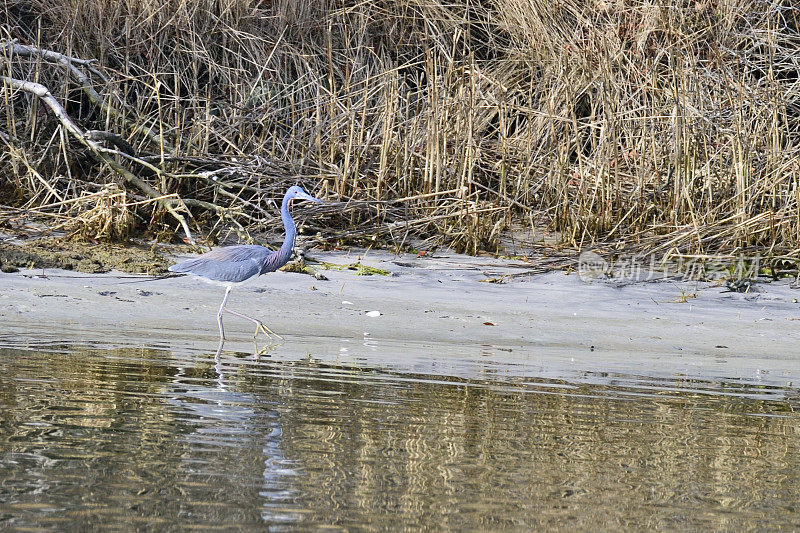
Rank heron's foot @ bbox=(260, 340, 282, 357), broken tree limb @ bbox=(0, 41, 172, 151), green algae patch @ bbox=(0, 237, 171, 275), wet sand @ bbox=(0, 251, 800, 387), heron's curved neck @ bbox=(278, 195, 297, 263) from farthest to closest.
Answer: broken tree limb @ bbox=(0, 41, 172, 151)
green algae patch @ bbox=(0, 237, 171, 275)
heron's curved neck @ bbox=(278, 195, 297, 263)
wet sand @ bbox=(0, 251, 800, 387)
heron's foot @ bbox=(260, 340, 282, 357)

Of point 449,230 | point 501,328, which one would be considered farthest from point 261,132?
point 501,328

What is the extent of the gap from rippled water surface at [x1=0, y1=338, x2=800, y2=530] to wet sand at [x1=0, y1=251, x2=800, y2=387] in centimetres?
49

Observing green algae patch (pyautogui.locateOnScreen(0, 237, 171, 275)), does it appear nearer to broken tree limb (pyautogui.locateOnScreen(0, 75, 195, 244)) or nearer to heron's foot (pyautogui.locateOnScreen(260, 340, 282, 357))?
broken tree limb (pyautogui.locateOnScreen(0, 75, 195, 244))

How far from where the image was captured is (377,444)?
374 centimetres

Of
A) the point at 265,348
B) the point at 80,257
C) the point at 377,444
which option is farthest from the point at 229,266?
the point at 377,444

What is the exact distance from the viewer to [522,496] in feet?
10.3

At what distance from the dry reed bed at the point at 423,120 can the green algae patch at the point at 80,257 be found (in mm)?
266

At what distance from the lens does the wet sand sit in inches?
237

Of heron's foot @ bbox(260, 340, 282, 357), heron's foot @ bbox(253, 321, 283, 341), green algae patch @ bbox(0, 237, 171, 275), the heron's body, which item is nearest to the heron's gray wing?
the heron's body

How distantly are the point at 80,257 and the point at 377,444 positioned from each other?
4673 mm

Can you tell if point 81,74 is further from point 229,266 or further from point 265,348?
point 265,348

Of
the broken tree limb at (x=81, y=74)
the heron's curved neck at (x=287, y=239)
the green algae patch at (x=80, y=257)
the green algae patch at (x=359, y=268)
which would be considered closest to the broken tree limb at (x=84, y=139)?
the broken tree limb at (x=81, y=74)

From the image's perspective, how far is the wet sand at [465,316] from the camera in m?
6.01

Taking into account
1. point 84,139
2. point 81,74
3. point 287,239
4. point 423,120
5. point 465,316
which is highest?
point 81,74
